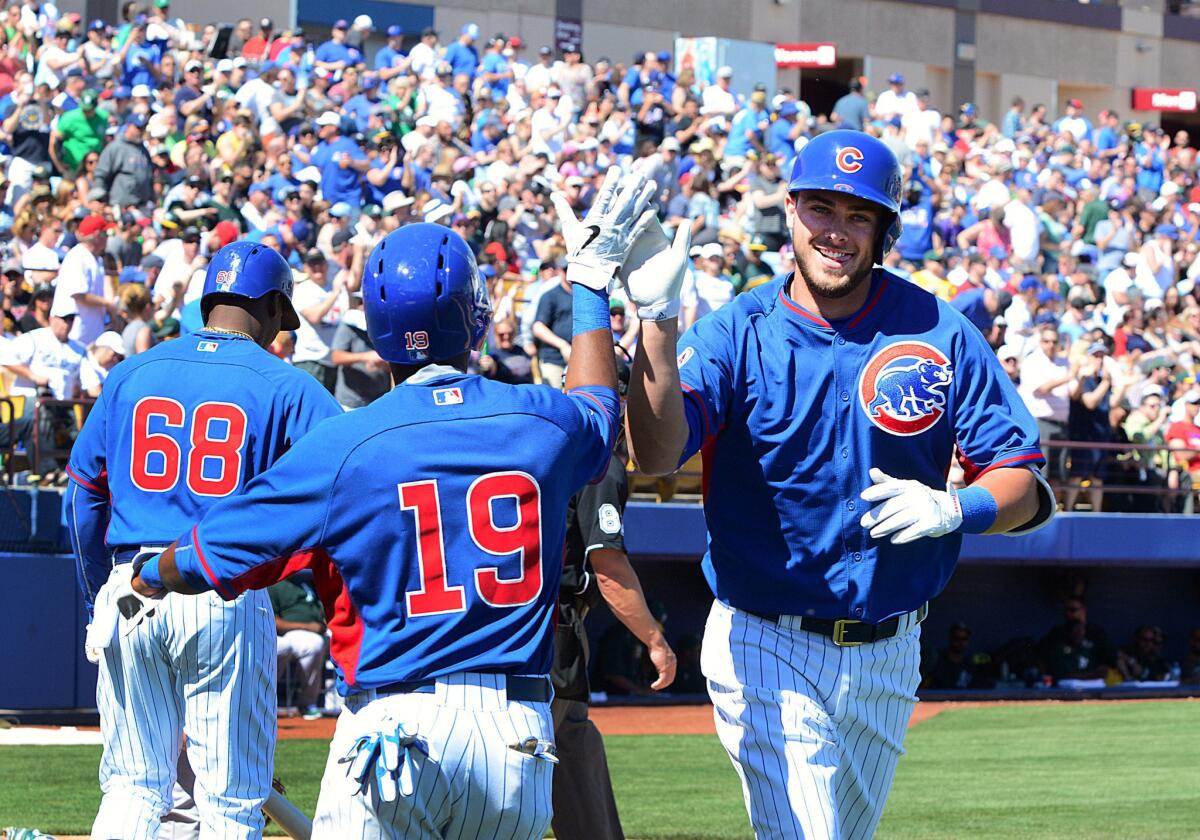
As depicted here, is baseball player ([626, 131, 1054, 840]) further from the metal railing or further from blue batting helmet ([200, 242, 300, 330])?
the metal railing

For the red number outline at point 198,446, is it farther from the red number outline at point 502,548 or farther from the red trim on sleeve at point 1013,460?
the red trim on sleeve at point 1013,460

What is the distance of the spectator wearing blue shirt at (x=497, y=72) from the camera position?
2055 cm

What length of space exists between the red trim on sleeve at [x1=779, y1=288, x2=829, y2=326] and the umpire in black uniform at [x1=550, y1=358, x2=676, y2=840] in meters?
1.58

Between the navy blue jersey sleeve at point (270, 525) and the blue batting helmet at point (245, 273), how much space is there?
1911 mm

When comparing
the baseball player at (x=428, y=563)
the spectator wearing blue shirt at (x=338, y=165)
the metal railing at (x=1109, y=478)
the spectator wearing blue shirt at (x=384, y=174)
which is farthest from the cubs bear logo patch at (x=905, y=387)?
the spectator wearing blue shirt at (x=384, y=174)


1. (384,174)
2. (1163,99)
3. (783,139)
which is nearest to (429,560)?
(384,174)

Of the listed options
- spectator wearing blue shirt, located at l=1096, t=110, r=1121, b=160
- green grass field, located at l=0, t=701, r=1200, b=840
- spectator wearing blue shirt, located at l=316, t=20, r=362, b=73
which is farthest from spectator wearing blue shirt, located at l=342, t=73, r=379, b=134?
spectator wearing blue shirt, located at l=1096, t=110, r=1121, b=160

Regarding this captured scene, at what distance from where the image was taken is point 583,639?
576 cm

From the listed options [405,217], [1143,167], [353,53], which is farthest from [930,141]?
[405,217]

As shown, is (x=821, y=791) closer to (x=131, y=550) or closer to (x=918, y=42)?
(x=131, y=550)

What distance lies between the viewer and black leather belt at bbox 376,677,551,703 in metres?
3.35

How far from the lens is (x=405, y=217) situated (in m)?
14.6

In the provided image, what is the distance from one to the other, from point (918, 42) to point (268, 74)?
66.7 feet

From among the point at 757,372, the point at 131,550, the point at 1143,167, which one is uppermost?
the point at 1143,167
